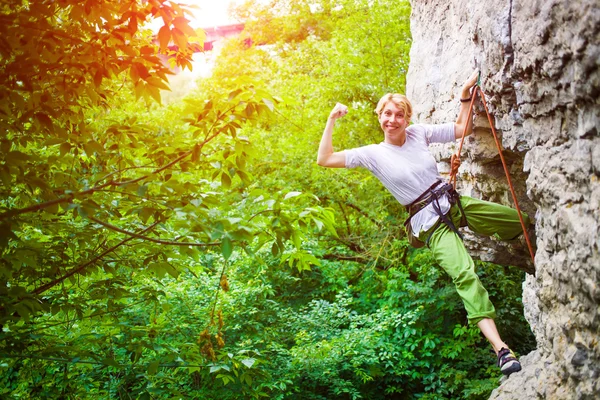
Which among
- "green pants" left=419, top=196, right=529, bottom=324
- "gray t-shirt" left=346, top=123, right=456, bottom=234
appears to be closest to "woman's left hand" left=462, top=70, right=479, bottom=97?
"gray t-shirt" left=346, top=123, right=456, bottom=234

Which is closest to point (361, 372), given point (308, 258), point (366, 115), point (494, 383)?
point (494, 383)

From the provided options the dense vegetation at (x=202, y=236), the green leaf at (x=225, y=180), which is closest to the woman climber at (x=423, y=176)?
the dense vegetation at (x=202, y=236)

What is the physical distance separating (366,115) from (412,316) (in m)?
2.94

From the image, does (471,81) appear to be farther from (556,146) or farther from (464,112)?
(556,146)

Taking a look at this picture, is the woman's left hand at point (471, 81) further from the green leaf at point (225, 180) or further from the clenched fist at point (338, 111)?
the green leaf at point (225, 180)

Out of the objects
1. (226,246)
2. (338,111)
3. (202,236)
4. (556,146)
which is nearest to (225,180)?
(202,236)

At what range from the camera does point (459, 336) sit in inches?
332

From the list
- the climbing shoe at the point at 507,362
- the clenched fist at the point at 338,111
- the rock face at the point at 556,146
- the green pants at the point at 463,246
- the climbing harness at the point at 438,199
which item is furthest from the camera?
the climbing harness at the point at 438,199

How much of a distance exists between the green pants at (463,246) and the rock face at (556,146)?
1.48 ft

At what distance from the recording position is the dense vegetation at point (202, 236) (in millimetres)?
2695

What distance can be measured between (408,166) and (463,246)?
26.3 inches

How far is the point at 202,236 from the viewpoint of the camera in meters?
2.82

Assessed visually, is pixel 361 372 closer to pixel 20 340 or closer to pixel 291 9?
pixel 20 340

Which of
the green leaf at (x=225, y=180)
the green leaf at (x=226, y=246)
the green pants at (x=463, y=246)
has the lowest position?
the green pants at (x=463, y=246)
